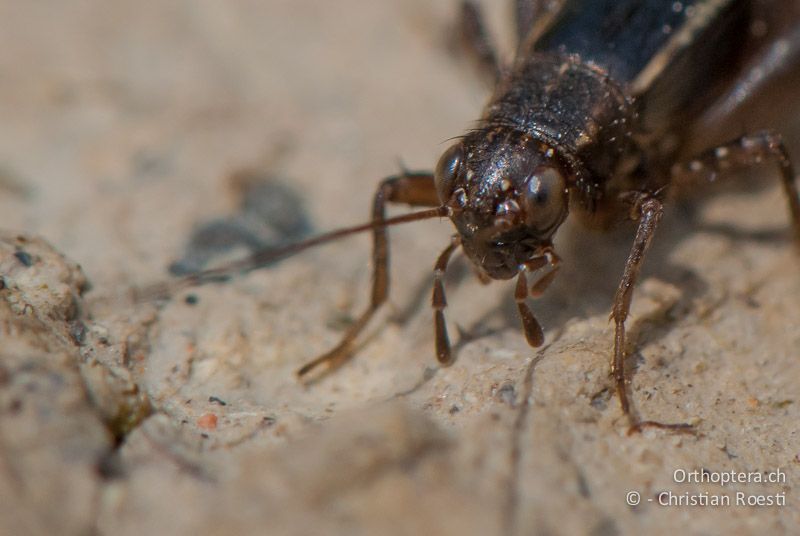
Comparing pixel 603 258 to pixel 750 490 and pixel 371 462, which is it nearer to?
pixel 750 490

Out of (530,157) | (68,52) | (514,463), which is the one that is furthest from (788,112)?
(68,52)

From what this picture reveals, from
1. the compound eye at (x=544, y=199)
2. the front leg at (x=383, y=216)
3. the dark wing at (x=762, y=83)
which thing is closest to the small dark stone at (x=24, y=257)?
the front leg at (x=383, y=216)

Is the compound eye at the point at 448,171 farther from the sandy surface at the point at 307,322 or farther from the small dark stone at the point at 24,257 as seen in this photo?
the small dark stone at the point at 24,257

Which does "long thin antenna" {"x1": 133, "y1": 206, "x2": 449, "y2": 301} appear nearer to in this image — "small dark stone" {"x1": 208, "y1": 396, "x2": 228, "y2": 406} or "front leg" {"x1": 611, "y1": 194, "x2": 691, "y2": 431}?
"small dark stone" {"x1": 208, "y1": 396, "x2": 228, "y2": 406}

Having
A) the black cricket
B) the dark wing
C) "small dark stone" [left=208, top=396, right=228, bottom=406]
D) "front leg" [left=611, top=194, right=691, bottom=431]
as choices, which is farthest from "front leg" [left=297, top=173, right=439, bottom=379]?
the dark wing

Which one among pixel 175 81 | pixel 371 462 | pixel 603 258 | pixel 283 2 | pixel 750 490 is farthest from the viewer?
pixel 283 2

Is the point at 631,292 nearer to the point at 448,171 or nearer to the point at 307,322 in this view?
the point at 448,171
